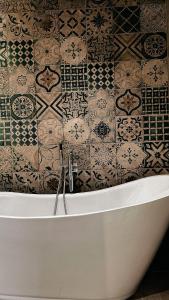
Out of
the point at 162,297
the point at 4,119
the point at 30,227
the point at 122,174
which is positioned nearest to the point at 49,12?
the point at 4,119

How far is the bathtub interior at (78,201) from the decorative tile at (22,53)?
2.99 feet

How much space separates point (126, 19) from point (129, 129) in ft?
2.44

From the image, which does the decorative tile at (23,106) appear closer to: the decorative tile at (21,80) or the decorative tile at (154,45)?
the decorative tile at (21,80)

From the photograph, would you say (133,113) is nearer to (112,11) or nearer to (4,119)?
(112,11)

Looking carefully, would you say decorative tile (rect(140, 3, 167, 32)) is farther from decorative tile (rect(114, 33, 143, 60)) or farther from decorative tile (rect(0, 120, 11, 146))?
decorative tile (rect(0, 120, 11, 146))

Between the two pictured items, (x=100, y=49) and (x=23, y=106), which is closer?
(x=100, y=49)

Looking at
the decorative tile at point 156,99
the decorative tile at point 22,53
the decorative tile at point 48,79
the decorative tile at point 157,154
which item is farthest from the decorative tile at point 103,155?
the decorative tile at point 22,53

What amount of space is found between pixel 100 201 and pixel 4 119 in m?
0.90

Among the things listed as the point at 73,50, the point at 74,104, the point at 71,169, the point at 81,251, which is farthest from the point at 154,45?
the point at 81,251

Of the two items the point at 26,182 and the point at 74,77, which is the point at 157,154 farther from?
the point at 26,182

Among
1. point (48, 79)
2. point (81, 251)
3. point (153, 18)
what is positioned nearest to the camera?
point (81, 251)

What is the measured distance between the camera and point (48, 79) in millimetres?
3010

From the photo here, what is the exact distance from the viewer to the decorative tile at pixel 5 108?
3.06 meters

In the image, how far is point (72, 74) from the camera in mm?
2992
